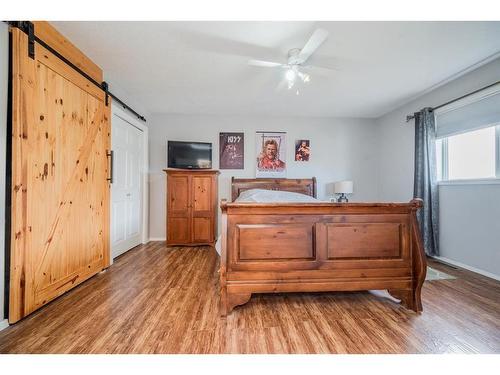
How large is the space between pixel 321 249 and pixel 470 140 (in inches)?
109

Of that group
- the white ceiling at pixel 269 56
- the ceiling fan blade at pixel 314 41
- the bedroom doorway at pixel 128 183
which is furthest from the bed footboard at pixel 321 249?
the bedroom doorway at pixel 128 183

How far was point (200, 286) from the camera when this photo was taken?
234cm

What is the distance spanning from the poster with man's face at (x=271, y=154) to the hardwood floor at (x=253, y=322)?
8.66 feet

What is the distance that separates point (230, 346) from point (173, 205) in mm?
2941

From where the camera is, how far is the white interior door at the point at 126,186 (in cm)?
320

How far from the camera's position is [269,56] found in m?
2.48

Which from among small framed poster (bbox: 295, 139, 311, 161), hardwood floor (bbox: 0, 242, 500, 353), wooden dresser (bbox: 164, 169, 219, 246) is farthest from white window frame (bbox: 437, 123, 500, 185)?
wooden dresser (bbox: 164, 169, 219, 246)

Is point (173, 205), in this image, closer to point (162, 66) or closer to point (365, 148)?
point (162, 66)

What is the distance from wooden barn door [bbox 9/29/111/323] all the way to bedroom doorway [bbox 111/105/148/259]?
49 cm

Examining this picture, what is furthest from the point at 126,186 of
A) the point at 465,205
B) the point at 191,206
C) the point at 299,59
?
the point at 465,205

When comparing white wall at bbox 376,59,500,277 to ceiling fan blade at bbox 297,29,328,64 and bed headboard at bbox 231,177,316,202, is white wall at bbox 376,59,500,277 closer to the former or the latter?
bed headboard at bbox 231,177,316,202

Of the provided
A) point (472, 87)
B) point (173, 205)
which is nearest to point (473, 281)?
point (472, 87)

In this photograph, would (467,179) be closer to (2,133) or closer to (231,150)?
(231,150)

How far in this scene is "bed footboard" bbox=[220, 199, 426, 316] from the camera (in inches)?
71.2
